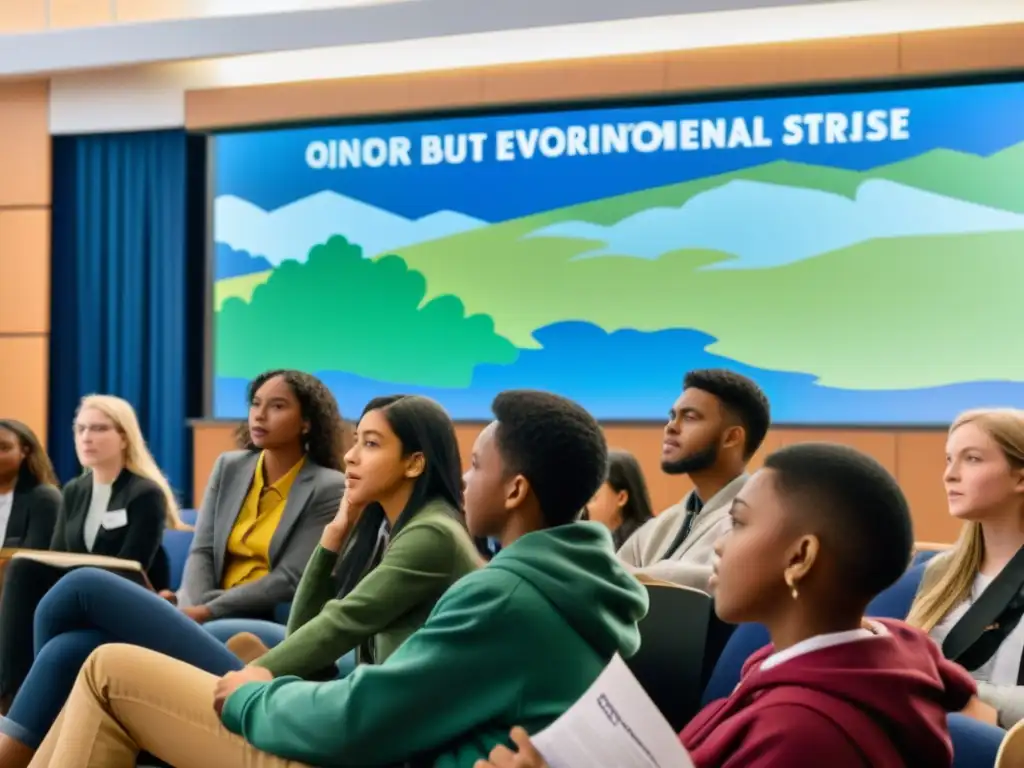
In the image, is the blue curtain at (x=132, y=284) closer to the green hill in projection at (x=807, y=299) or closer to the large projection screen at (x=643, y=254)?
the large projection screen at (x=643, y=254)

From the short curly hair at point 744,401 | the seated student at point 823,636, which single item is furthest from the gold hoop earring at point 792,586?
the short curly hair at point 744,401

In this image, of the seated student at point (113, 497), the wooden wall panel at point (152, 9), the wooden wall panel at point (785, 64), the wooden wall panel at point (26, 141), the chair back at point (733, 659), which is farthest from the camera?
the wooden wall panel at point (26, 141)

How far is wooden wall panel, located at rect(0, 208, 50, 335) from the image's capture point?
334 inches

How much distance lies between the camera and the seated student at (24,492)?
5.47 metres

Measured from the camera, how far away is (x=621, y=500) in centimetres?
483

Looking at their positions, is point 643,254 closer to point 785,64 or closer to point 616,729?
point 785,64

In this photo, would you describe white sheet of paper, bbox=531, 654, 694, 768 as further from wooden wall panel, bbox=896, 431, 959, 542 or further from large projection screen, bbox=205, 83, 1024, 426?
large projection screen, bbox=205, 83, 1024, 426


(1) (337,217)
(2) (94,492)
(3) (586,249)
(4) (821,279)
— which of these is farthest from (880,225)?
(2) (94,492)

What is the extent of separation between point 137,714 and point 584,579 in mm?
904

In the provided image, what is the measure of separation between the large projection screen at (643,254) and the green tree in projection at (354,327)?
0.01 meters

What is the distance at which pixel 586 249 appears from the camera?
7227mm

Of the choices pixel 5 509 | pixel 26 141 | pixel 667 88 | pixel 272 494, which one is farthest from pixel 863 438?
pixel 26 141

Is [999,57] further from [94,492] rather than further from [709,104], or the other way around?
[94,492]

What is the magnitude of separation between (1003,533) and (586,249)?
426cm
